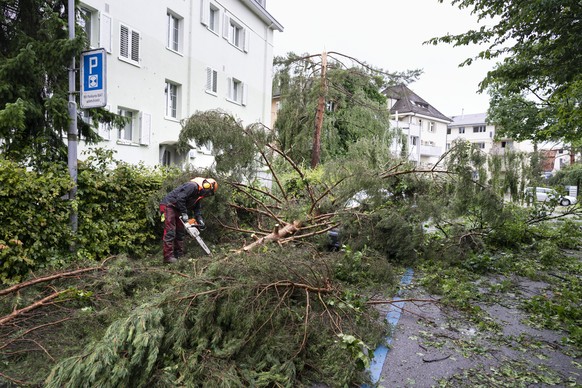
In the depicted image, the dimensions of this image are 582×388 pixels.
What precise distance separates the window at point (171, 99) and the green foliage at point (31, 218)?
11062 millimetres

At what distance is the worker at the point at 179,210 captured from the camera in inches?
216

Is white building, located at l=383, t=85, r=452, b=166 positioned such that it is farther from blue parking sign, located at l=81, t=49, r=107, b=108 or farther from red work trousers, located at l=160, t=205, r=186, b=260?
blue parking sign, located at l=81, t=49, r=107, b=108

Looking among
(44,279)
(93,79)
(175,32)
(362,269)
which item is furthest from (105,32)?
(362,269)

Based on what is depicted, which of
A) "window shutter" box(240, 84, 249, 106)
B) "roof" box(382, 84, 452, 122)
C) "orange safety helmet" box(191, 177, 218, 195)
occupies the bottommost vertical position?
"orange safety helmet" box(191, 177, 218, 195)

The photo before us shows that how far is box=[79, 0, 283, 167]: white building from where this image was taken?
1228cm

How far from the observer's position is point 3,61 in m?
4.72

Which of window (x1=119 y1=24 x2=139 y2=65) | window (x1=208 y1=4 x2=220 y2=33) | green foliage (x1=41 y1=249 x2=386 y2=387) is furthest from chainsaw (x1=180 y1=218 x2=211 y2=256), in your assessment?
window (x1=208 y1=4 x2=220 y2=33)

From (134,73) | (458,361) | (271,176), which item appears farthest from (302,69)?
(458,361)

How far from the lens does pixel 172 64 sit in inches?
583

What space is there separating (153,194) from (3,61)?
8.10ft

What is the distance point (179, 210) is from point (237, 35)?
16234 millimetres

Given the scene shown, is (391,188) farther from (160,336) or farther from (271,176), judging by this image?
(160,336)

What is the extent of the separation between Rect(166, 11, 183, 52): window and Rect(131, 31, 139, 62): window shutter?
84.3 inches

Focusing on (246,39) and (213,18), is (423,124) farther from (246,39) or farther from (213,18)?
(213,18)
